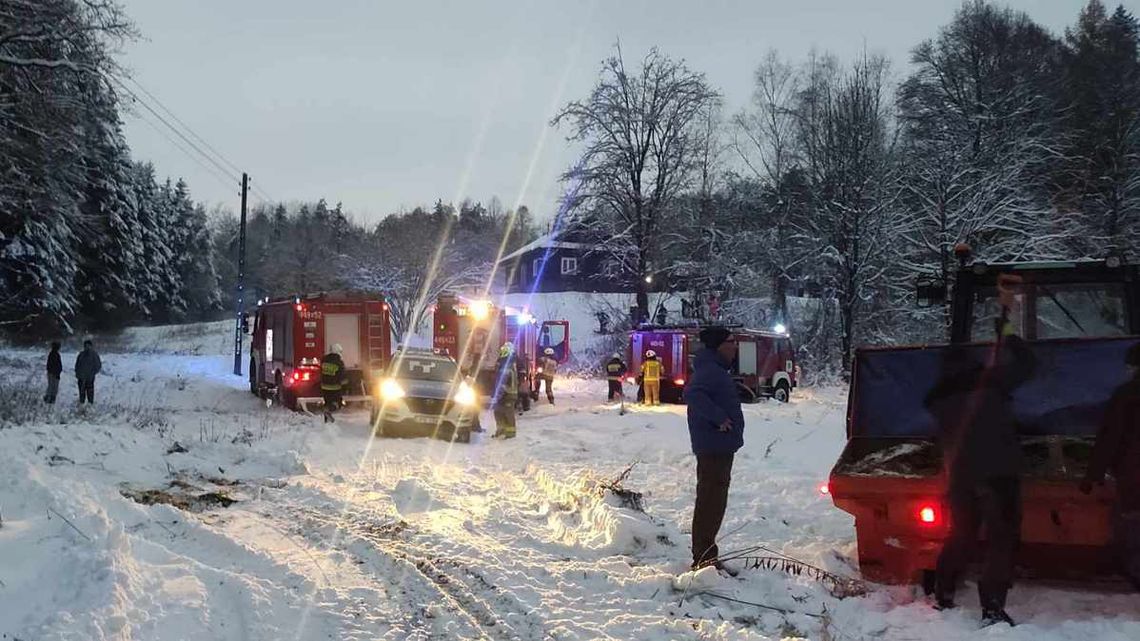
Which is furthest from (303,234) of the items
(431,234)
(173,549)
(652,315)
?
(173,549)

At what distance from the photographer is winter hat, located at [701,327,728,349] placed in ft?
21.2

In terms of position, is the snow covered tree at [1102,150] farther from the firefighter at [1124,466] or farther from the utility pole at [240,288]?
the utility pole at [240,288]

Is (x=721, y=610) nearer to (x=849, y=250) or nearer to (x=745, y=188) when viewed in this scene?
(x=849, y=250)

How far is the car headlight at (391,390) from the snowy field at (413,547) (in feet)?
3.91

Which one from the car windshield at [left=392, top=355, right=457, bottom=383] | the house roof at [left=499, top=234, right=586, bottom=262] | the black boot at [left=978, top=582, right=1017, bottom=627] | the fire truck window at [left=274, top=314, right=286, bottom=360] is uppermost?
the house roof at [left=499, top=234, right=586, bottom=262]

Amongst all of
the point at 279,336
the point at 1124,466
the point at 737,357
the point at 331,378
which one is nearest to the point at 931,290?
the point at 1124,466

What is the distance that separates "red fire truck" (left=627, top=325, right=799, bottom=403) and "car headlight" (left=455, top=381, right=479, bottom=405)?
11.2m

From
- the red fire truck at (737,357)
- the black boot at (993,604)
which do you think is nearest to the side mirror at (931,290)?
the black boot at (993,604)

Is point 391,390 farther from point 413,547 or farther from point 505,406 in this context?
point 413,547

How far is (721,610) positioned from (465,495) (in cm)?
466

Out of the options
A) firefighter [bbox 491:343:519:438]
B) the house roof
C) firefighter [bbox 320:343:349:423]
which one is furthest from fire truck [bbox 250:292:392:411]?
the house roof

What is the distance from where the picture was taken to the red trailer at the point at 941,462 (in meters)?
5.01

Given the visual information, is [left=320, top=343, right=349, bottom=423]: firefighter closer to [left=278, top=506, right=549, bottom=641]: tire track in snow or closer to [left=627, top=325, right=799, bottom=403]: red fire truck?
[left=278, top=506, right=549, bottom=641]: tire track in snow

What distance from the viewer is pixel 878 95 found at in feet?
113
